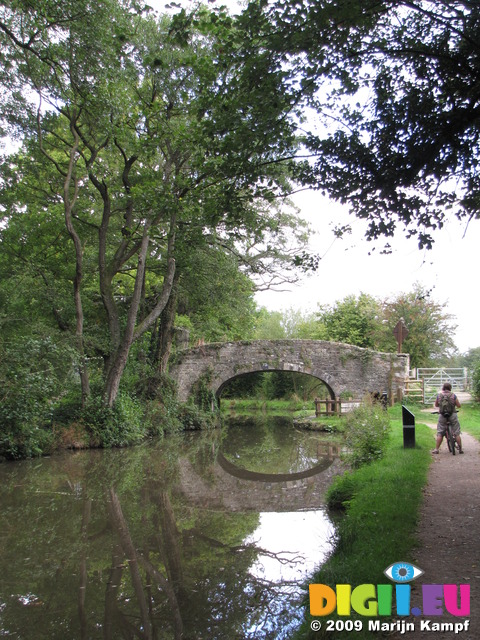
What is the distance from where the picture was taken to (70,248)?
1555 centimetres

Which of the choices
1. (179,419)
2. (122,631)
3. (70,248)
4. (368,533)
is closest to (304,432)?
(179,419)

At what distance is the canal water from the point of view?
12.6ft

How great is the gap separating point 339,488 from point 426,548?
116 inches

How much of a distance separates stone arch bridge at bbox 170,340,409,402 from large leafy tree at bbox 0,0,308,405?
141 inches

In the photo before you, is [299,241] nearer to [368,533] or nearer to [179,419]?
[179,419]

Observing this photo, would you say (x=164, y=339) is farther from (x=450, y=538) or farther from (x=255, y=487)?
(x=450, y=538)

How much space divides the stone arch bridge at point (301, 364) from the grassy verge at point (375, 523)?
1082 cm

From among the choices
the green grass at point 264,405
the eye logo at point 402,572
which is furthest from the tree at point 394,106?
the green grass at point 264,405

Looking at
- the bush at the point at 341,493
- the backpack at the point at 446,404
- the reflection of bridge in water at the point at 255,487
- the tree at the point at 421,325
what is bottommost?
the reflection of bridge in water at the point at 255,487

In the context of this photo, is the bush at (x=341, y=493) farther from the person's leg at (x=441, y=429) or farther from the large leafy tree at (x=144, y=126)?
the large leafy tree at (x=144, y=126)

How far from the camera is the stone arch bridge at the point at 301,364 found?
728 inches

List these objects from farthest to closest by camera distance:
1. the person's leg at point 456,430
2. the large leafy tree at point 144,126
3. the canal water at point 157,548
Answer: the person's leg at point 456,430 → the large leafy tree at point 144,126 → the canal water at point 157,548

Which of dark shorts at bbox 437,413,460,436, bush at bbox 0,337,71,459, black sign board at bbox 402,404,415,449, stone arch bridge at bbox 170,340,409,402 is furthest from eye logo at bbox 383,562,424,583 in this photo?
stone arch bridge at bbox 170,340,409,402

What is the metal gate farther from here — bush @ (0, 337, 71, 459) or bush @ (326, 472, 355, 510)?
bush @ (0, 337, 71, 459)
